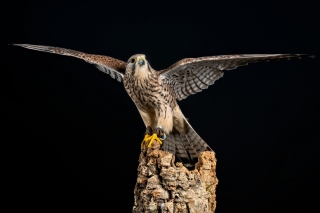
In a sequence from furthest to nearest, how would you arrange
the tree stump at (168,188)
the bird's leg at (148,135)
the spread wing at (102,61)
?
the spread wing at (102,61)
the bird's leg at (148,135)
the tree stump at (168,188)

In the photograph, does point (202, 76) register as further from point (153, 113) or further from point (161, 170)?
point (161, 170)

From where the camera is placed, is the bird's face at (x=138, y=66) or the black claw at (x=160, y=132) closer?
the bird's face at (x=138, y=66)

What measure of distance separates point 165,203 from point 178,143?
718 mm

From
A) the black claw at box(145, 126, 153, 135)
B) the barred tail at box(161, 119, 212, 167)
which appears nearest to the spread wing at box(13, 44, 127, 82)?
the black claw at box(145, 126, 153, 135)

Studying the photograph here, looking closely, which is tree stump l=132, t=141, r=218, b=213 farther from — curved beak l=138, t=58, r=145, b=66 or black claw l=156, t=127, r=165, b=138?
curved beak l=138, t=58, r=145, b=66

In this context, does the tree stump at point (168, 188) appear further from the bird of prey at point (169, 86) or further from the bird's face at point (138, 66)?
the bird's face at point (138, 66)

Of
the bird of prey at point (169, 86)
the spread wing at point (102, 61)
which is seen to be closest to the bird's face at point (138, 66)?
the bird of prey at point (169, 86)

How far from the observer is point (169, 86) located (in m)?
4.29

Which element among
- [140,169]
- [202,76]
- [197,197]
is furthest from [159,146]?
[202,76]

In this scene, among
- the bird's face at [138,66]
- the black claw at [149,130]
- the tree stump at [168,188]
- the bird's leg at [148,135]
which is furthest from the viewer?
the black claw at [149,130]

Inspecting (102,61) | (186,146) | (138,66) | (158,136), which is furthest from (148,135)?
(102,61)

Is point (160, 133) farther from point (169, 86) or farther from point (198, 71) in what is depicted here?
point (198, 71)

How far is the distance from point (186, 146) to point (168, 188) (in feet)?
2.09

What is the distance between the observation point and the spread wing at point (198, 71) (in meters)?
3.95
